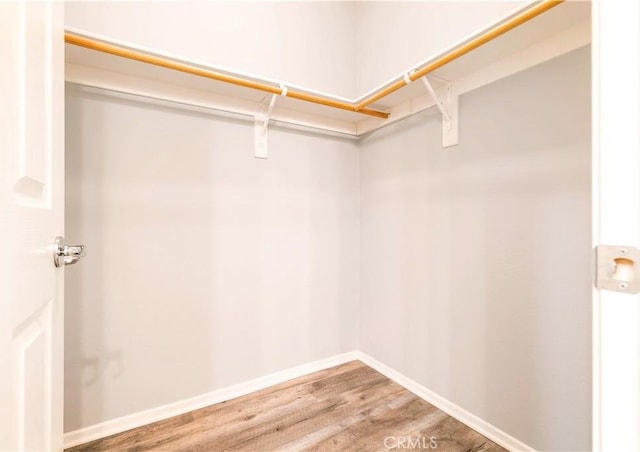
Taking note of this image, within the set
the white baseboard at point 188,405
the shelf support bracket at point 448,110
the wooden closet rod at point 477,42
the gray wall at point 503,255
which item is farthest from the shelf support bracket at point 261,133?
the white baseboard at point 188,405

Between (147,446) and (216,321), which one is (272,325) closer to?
(216,321)

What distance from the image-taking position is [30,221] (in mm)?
545

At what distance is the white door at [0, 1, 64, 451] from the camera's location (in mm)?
460

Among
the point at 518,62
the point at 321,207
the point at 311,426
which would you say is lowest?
the point at 311,426

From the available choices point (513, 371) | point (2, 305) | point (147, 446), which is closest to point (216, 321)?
point (147, 446)

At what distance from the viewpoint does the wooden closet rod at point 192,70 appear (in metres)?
1.09

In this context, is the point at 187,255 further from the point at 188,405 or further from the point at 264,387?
the point at 264,387

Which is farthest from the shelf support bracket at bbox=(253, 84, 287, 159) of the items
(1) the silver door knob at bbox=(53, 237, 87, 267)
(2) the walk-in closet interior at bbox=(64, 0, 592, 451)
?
(1) the silver door knob at bbox=(53, 237, 87, 267)

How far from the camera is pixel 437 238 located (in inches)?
60.9

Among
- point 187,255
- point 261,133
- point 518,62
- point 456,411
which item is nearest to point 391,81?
point 518,62

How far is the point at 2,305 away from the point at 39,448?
407mm
